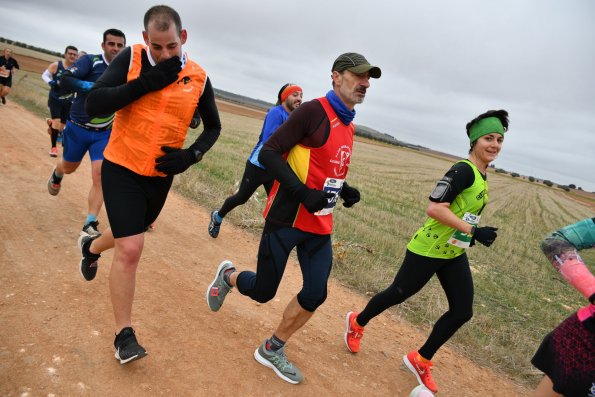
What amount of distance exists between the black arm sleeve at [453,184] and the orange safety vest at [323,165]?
2.75ft

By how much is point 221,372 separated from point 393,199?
13.5m

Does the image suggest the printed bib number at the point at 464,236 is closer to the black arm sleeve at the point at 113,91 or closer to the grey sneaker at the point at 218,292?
the grey sneaker at the point at 218,292

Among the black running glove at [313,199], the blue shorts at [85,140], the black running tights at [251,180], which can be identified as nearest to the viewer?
the black running glove at [313,199]

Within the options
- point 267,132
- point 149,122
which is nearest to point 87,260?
point 149,122

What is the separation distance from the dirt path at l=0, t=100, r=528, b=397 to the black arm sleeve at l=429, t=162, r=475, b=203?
5.55ft

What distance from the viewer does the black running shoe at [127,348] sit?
2.78m

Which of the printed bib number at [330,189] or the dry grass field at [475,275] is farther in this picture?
the dry grass field at [475,275]

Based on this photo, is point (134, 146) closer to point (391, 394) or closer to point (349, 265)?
point (391, 394)

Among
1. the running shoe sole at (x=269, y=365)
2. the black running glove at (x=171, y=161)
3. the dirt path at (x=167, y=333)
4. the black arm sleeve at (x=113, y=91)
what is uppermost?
the black arm sleeve at (x=113, y=91)

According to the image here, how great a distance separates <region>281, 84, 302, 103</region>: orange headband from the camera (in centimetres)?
530

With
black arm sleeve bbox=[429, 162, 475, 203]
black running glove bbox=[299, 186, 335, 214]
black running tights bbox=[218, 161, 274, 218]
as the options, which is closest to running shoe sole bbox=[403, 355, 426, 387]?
black arm sleeve bbox=[429, 162, 475, 203]

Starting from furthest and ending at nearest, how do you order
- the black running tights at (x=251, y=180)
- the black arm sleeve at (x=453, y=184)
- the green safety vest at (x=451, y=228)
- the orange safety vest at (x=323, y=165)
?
the black running tights at (x=251, y=180), the green safety vest at (x=451, y=228), the black arm sleeve at (x=453, y=184), the orange safety vest at (x=323, y=165)

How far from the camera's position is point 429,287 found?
6176 mm

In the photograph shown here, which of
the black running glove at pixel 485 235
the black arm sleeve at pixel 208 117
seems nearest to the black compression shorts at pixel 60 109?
the black arm sleeve at pixel 208 117
